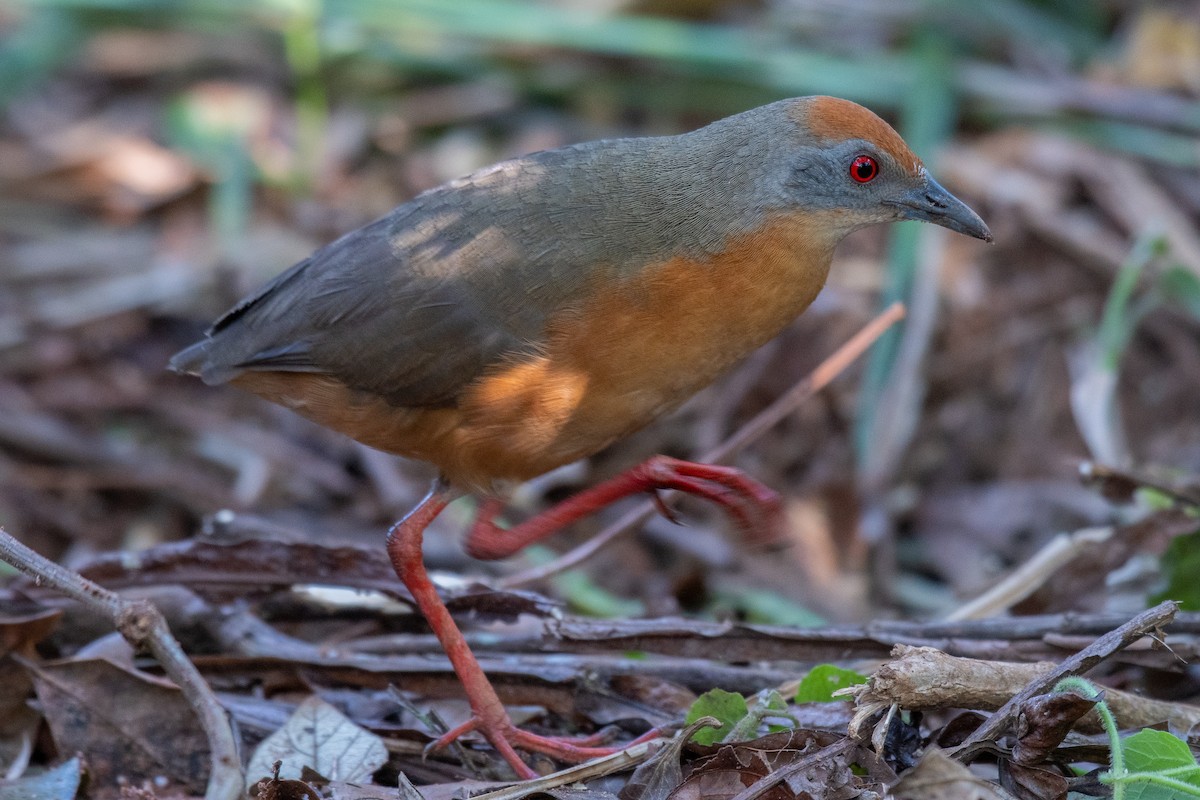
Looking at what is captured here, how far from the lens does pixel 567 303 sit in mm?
3973

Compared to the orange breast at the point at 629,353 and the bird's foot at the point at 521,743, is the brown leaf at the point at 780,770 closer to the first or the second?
the bird's foot at the point at 521,743

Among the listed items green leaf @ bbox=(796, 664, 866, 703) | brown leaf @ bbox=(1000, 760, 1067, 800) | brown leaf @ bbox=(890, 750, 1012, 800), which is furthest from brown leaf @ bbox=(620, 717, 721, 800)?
brown leaf @ bbox=(1000, 760, 1067, 800)

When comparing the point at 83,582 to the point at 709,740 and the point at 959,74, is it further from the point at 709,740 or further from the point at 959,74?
the point at 959,74

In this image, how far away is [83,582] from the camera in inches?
135

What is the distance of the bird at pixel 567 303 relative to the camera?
13.0 feet

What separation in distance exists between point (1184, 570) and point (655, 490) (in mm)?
1551

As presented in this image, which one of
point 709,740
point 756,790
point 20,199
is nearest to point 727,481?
point 709,740

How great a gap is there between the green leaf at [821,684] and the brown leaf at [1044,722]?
55 cm

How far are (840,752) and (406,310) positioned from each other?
5.88ft

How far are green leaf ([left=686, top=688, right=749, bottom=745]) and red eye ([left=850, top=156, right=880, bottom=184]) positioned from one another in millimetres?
1601

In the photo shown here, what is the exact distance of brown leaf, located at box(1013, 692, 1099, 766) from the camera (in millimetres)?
3002

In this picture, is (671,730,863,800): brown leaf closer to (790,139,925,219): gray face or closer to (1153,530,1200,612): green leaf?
(1153,530,1200,612): green leaf

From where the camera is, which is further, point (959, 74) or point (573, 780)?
point (959, 74)

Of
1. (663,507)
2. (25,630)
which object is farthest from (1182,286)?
(25,630)
